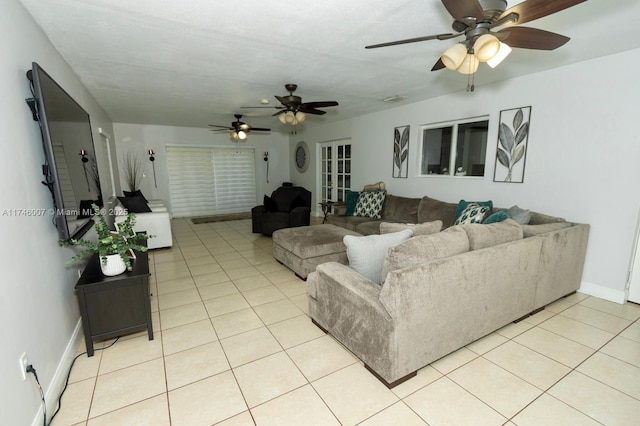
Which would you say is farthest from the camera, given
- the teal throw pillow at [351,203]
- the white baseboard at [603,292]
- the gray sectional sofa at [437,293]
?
the teal throw pillow at [351,203]

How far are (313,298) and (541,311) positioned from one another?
2.19 m

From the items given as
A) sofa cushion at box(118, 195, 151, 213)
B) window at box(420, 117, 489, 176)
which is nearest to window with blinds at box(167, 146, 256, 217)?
sofa cushion at box(118, 195, 151, 213)

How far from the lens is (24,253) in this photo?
5.03 feet

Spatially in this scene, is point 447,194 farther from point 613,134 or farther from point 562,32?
point 562,32

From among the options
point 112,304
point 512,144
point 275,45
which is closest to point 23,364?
point 112,304

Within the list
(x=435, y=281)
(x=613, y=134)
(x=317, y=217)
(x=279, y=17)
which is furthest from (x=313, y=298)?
(x=317, y=217)

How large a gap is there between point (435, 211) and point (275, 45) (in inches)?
118

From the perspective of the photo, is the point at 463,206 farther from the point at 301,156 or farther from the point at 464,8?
the point at 301,156

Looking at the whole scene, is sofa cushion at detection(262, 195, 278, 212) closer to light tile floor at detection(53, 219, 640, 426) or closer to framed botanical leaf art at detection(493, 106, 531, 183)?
light tile floor at detection(53, 219, 640, 426)

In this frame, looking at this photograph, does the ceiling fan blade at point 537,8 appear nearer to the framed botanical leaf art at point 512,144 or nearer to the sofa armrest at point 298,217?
the framed botanical leaf art at point 512,144

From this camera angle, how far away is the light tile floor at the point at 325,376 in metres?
1.60

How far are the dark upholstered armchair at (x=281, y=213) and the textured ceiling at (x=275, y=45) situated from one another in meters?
2.07

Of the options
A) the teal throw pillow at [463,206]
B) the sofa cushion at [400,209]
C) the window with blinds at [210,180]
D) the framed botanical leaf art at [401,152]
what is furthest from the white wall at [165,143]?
the teal throw pillow at [463,206]

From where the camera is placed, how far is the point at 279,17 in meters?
2.03
